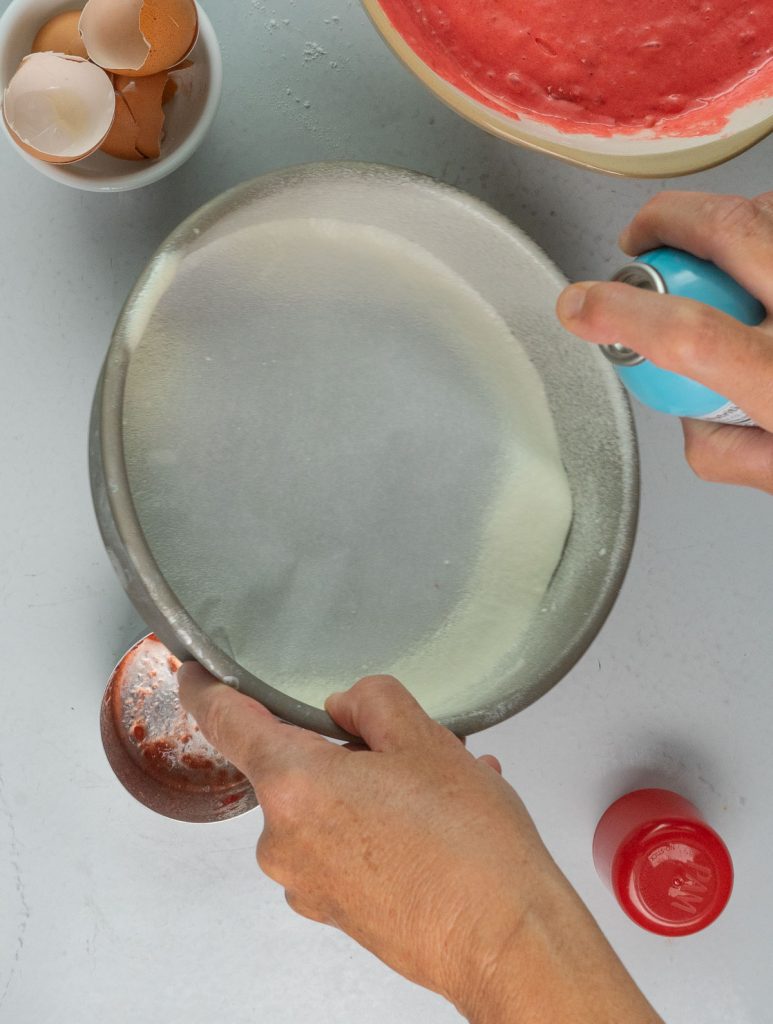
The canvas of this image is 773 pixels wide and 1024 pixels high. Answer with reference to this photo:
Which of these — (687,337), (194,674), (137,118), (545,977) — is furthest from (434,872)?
(137,118)

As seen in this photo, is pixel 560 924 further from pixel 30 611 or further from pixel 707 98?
pixel 707 98

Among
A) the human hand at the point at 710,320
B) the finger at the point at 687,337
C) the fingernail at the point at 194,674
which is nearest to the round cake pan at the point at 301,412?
the fingernail at the point at 194,674

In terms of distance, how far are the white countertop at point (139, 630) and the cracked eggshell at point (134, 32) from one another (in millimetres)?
113

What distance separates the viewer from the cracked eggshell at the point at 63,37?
0.62 metres

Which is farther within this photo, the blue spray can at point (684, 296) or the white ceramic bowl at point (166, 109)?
the white ceramic bowl at point (166, 109)

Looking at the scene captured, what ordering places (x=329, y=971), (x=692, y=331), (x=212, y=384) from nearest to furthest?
(x=692, y=331) < (x=212, y=384) < (x=329, y=971)

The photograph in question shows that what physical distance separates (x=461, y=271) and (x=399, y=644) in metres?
0.27

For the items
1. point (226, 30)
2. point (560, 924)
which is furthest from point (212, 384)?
point (560, 924)

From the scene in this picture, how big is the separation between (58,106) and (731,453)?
0.48 metres

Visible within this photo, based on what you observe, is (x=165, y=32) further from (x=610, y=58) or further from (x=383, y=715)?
(x=383, y=715)

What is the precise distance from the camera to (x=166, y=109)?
26.2 inches

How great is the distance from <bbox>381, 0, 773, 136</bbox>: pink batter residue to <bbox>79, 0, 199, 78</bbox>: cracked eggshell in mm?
176

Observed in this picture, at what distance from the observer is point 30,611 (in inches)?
28.4

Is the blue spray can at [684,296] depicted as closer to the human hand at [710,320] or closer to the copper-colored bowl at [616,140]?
the human hand at [710,320]
